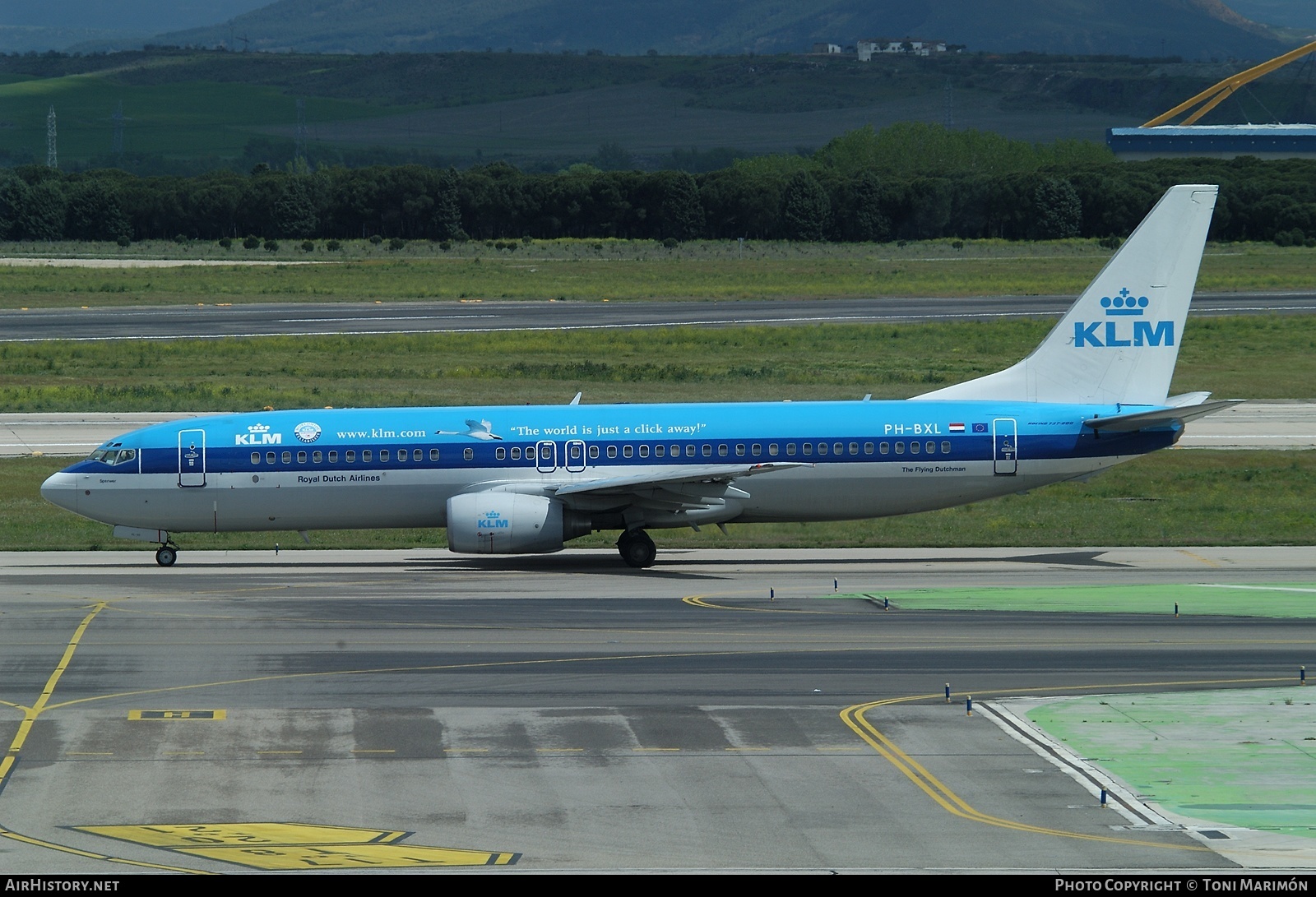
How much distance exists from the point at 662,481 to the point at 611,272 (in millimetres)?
88239

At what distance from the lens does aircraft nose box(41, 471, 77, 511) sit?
130 ft

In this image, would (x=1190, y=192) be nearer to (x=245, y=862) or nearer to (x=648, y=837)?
(x=648, y=837)

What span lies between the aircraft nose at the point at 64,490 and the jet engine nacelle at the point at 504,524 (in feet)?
31.7

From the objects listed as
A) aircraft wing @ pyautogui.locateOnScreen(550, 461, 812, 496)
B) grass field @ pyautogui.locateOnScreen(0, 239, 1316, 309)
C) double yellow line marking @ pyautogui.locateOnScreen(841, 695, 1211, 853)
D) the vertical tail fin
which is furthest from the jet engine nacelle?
grass field @ pyautogui.locateOnScreen(0, 239, 1316, 309)

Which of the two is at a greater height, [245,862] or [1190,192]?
[1190,192]

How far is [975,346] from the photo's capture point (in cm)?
7981

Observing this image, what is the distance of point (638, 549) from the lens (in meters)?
39.2

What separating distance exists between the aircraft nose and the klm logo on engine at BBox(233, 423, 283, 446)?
4.19 m

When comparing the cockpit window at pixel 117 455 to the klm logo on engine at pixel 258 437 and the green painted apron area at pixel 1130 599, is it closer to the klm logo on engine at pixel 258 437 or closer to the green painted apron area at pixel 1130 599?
the klm logo on engine at pixel 258 437

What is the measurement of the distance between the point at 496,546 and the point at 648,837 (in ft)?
65.0

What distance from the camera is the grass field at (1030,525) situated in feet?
140

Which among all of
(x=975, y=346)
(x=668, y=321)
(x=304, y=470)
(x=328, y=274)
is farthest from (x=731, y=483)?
(x=328, y=274)

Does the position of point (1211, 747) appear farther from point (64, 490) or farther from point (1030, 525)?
point (64, 490)

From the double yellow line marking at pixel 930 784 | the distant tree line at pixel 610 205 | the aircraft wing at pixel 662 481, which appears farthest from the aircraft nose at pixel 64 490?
the distant tree line at pixel 610 205
